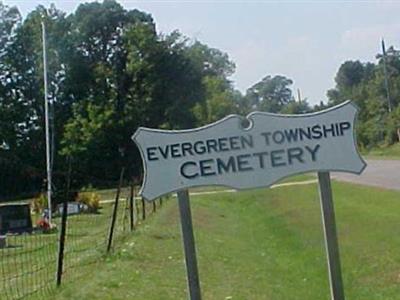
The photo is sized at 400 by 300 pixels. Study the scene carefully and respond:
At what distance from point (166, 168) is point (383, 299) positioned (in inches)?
161

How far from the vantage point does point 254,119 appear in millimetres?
7477

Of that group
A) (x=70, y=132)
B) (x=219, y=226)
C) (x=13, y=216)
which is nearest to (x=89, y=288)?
(x=219, y=226)

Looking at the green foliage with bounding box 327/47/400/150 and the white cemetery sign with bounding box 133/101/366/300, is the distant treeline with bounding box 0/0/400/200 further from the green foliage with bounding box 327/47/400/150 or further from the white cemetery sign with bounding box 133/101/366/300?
the white cemetery sign with bounding box 133/101/366/300

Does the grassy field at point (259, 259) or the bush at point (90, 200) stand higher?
the bush at point (90, 200)

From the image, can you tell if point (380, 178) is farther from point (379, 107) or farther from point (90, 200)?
point (379, 107)

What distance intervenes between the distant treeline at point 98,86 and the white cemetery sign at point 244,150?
53346 millimetres

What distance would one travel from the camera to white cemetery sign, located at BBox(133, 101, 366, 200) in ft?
24.5

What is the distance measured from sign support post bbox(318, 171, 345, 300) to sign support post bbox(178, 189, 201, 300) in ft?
3.72

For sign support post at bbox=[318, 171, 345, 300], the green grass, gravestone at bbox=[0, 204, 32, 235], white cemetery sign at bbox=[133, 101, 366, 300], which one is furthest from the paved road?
white cemetery sign at bbox=[133, 101, 366, 300]

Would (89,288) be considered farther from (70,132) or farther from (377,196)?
(70,132)

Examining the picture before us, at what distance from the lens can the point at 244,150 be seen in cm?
748

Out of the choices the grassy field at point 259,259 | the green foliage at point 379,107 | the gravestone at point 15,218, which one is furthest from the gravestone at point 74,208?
the green foliage at point 379,107

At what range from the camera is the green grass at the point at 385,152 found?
63553 mm

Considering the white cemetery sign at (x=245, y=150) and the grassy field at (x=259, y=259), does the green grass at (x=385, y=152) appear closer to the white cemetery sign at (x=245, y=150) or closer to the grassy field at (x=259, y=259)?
the grassy field at (x=259, y=259)
